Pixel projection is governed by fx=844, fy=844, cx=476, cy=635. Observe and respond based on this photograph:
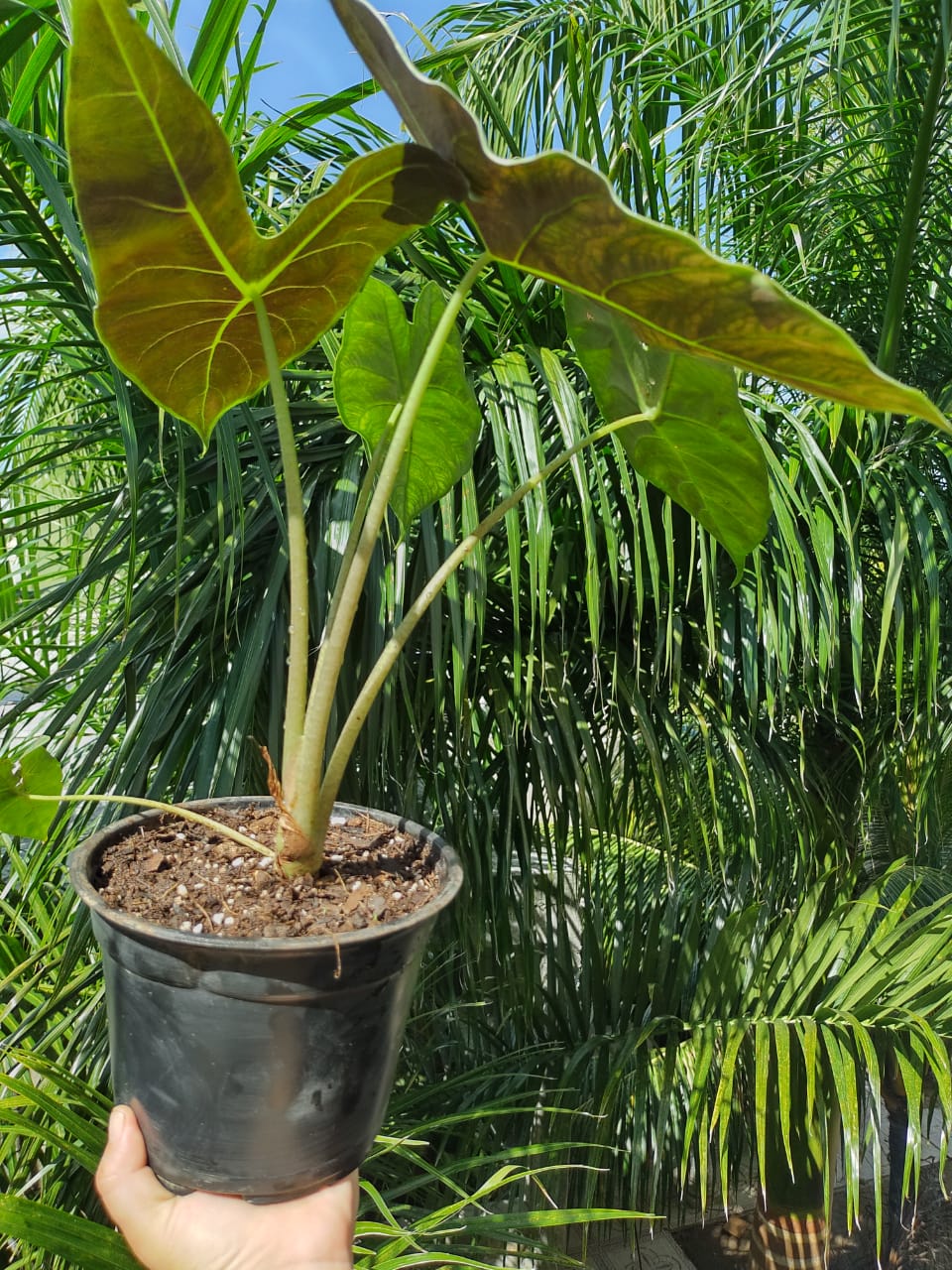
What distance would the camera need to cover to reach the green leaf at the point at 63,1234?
440 millimetres

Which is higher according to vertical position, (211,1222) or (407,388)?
(407,388)

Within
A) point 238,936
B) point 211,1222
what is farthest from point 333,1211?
point 238,936

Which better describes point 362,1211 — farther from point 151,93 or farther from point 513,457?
point 151,93

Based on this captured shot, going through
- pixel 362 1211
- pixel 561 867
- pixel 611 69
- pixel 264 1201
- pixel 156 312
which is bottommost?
pixel 362 1211

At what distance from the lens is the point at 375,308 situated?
47cm

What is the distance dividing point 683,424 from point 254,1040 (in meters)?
0.36

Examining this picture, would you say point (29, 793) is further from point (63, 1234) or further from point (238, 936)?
point (63, 1234)

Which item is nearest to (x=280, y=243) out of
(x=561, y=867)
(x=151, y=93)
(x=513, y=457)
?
(x=151, y=93)

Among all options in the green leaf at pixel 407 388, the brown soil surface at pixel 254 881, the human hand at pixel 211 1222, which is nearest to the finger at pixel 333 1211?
the human hand at pixel 211 1222

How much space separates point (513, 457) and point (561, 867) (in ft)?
1.58

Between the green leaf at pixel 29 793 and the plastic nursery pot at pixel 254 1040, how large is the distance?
1.6 inches

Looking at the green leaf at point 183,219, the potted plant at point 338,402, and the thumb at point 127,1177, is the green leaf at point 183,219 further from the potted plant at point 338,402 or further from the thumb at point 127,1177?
the thumb at point 127,1177

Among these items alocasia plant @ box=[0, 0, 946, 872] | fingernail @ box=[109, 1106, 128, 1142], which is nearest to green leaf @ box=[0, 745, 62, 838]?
alocasia plant @ box=[0, 0, 946, 872]

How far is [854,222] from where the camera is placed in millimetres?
1106
